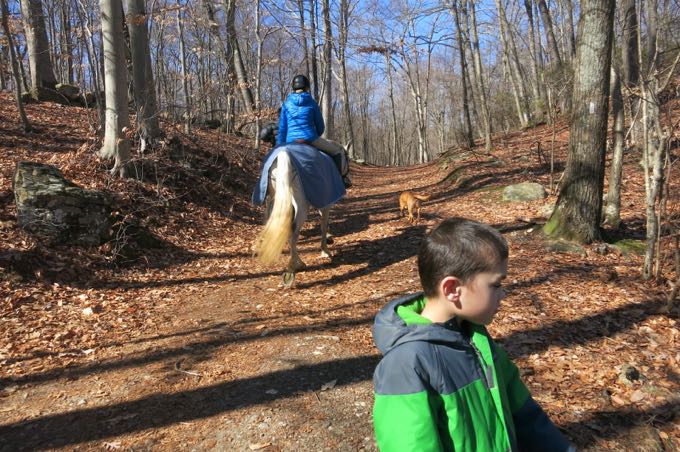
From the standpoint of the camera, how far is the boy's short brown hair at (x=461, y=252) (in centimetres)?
166

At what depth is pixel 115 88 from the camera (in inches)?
298

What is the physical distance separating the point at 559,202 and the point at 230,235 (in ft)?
17.8

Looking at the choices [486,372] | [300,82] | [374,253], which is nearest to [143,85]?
[300,82]

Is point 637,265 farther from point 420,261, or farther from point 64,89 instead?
point 64,89

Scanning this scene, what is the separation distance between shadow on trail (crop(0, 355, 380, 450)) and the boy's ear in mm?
2026

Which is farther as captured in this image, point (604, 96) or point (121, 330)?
point (604, 96)

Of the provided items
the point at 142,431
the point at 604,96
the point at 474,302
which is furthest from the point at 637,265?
the point at 142,431

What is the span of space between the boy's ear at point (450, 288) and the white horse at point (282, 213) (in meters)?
3.32

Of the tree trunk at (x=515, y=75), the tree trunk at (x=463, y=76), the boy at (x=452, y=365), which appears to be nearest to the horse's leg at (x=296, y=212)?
the boy at (x=452, y=365)

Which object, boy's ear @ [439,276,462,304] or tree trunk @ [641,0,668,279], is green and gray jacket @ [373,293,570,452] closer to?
boy's ear @ [439,276,462,304]

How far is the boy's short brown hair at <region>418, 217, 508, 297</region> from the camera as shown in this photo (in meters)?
1.66

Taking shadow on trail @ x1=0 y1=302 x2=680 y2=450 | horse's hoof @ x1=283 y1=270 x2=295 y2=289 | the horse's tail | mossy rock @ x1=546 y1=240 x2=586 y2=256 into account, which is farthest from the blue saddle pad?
mossy rock @ x1=546 y1=240 x2=586 y2=256

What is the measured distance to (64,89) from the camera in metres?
15.3

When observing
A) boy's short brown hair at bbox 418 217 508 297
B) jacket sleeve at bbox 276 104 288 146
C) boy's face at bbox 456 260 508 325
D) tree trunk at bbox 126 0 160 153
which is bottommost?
boy's face at bbox 456 260 508 325
